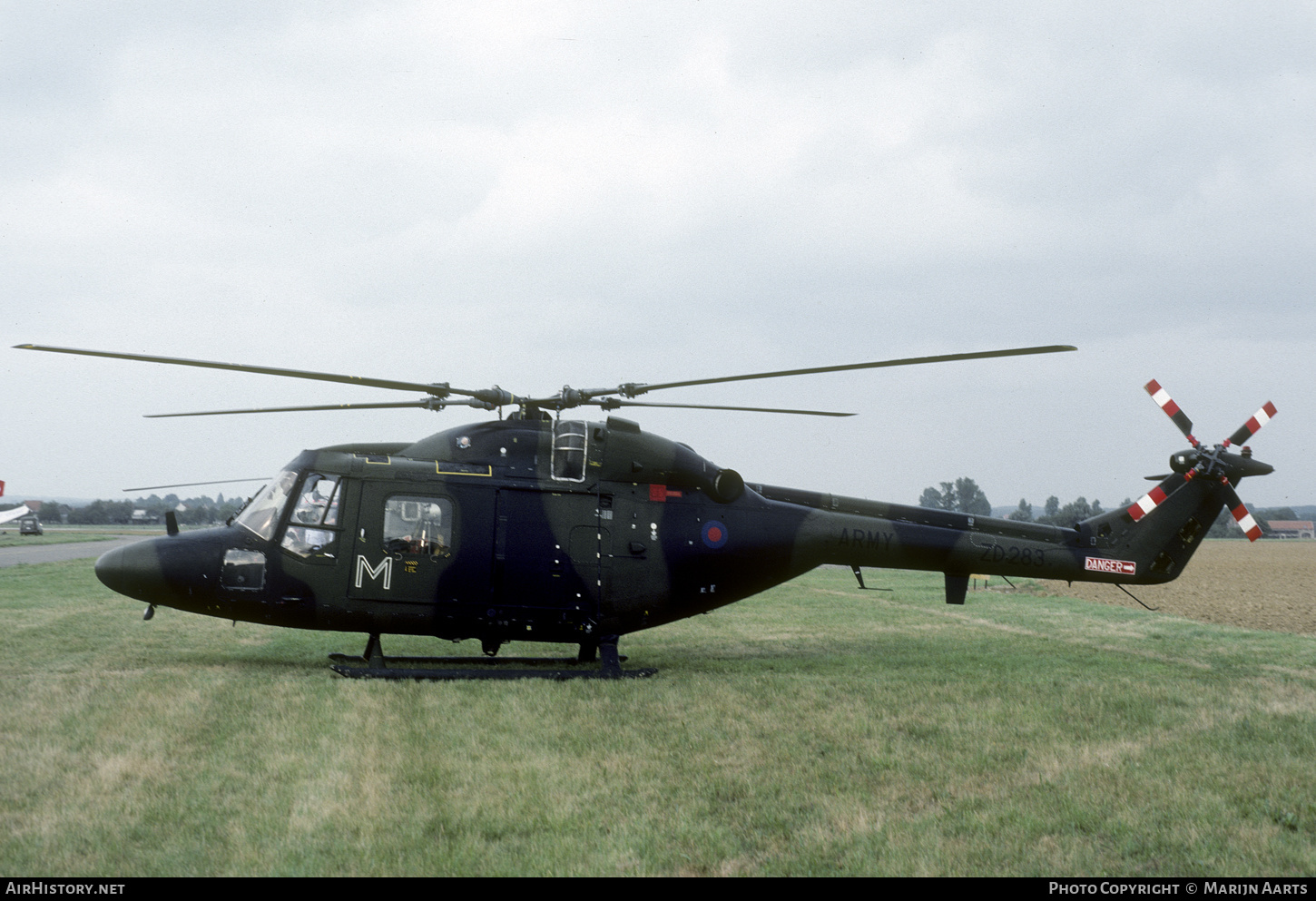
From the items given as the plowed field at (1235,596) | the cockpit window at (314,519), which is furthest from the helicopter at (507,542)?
the plowed field at (1235,596)

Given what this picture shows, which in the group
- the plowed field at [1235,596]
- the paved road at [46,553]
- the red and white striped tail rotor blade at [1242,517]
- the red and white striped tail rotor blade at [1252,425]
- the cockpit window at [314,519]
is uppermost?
the red and white striped tail rotor blade at [1252,425]

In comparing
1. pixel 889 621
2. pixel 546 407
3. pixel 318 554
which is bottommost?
pixel 889 621

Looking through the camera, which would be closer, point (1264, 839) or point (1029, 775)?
point (1264, 839)

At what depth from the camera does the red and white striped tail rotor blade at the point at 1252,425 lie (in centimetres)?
1344

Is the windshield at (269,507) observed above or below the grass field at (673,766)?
above

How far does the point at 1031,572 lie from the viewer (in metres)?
13.7

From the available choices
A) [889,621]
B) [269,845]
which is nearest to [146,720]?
[269,845]

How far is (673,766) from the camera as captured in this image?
7.47 m

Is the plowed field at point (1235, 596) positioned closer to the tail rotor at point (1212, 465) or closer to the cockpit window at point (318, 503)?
the tail rotor at point (1212, 465)

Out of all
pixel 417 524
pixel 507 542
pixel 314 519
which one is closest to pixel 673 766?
pixel 507 542

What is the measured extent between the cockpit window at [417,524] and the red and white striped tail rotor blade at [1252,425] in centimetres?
1236

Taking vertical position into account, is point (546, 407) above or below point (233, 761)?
above

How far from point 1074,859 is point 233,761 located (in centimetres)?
661

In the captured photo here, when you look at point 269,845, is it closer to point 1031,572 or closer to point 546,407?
point 546,407
